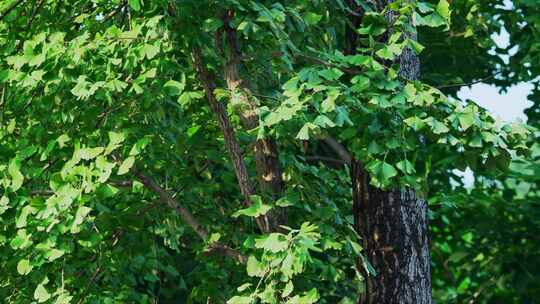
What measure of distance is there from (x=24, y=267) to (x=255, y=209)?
4.31 feet

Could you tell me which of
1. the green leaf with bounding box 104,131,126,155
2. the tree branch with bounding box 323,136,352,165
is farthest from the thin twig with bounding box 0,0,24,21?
the tree branch with bounding box 323,136,352,165

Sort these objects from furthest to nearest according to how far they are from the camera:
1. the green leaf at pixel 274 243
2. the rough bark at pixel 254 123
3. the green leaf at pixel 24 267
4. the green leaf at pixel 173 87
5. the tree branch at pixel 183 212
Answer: the tree branch at pixel 183 212 → the green leaf at pixel 24 267 → the rough bark at pixel 254 123 → the green leaf at pixel 173 87 → the green leaf at pixel 274 243

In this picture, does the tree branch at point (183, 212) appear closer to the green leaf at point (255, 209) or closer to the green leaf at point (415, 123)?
the green leaf at point (255, 209)

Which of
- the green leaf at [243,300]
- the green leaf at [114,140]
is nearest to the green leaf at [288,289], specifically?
the green leaf at [243,300]

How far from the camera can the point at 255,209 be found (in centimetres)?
525

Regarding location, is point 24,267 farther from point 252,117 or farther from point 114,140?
point 252,117

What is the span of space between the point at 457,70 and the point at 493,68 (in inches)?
19.6

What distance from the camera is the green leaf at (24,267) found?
215 inches

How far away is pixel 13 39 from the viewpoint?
606 cm

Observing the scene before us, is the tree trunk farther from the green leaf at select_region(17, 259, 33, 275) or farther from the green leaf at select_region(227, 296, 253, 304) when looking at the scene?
the green leaf at select_region(17, 259, 33, 275)

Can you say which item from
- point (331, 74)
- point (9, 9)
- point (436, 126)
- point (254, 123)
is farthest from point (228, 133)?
point (9, 9)

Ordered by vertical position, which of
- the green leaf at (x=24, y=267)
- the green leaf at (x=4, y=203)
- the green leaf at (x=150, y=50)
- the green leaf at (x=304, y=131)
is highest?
the green leaf at (x=150, y=50)

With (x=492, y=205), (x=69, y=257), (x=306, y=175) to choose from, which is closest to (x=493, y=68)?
(x=492, y=205)

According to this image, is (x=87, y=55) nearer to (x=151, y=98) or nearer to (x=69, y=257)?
(x=151, y=98)
